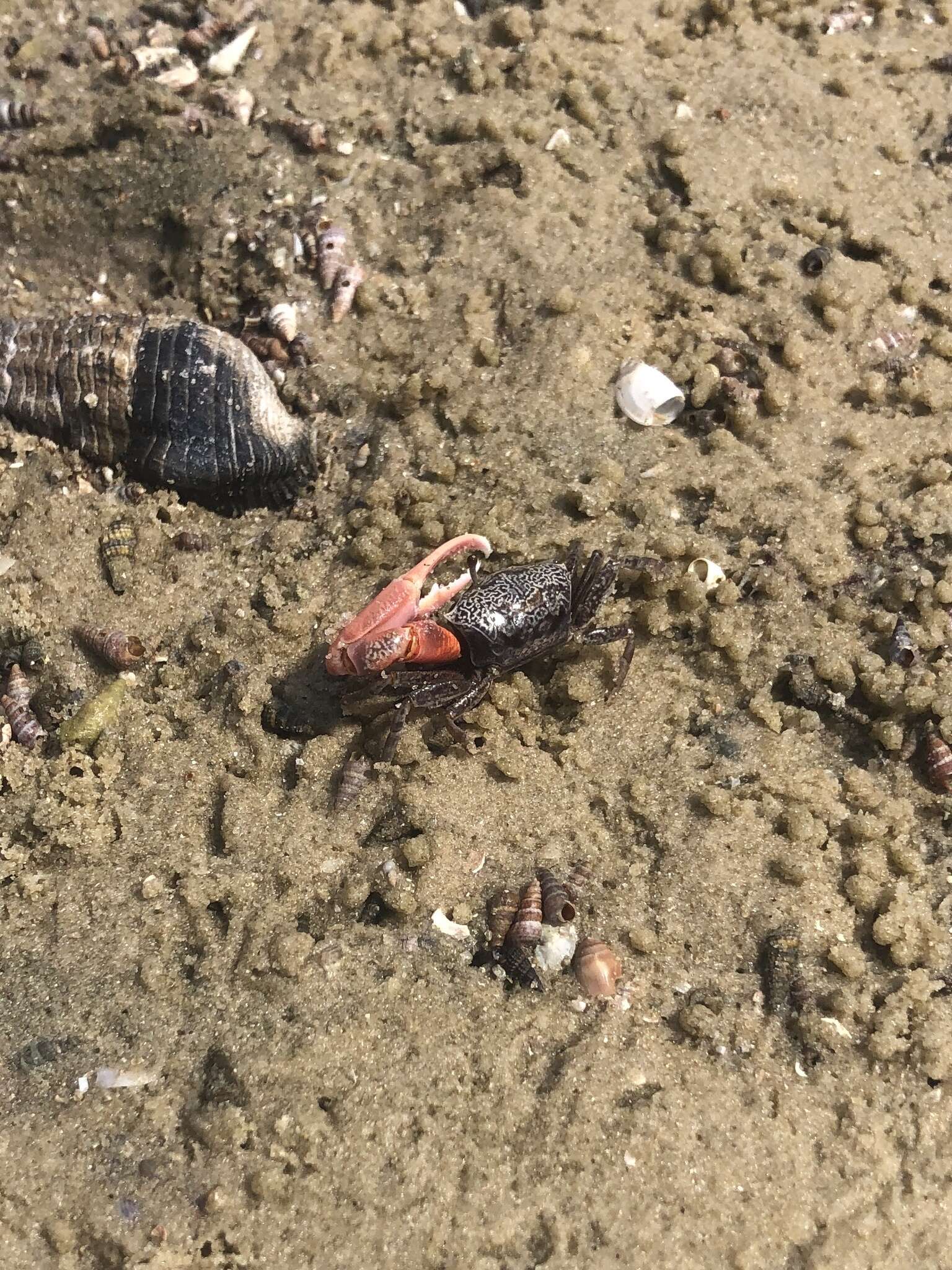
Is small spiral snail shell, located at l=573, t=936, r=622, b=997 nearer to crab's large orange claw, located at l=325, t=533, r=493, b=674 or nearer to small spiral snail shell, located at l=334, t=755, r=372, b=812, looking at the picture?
small spiral snail shell, located at l=334, t=755, r=372, b=812

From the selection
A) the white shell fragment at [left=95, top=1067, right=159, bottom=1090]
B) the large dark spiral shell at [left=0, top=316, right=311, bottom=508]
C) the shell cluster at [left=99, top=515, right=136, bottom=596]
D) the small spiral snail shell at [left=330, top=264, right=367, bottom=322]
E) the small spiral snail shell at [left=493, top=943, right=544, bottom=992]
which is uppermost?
the small spiral snail shell at [left=330, top=264, right=367, bottom=322]

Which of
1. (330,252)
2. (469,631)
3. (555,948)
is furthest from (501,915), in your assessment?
(330,252)

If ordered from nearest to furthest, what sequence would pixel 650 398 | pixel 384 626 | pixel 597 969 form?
pixel 597 969
pixel 384 626
pixel 650 398

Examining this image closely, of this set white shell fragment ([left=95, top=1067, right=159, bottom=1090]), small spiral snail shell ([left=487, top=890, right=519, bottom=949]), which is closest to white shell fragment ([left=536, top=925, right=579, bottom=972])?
small spiral snail shell ([left=487, top=890, right=519, bottom=949])

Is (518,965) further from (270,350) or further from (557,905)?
(270,350)

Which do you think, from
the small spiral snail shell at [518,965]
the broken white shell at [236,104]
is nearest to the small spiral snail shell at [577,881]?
the small spiral snail shell at [518,965]

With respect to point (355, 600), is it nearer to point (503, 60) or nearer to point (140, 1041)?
point (140, 1041)

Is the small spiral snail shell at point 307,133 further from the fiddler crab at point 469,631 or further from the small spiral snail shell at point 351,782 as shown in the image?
the small spiral snail shell at point 351,782
